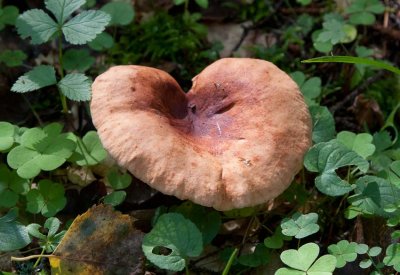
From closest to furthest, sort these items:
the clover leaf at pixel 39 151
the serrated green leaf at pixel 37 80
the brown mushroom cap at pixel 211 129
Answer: the brown mushroom cap at pixel 211 129 → the clover leaf at pixel 39 151 → the serrated green leaf at pixel 37 80

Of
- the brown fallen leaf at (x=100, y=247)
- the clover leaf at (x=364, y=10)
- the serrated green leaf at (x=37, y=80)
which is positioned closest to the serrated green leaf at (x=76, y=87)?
the serrated green leaf at (x=37, y=80)

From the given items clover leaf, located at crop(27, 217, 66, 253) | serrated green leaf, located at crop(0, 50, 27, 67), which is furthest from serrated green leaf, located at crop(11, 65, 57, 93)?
clover leaf, located at crop(27, 217, 66, 253)

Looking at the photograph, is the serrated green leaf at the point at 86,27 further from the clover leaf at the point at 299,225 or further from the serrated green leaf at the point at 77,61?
the clover leaf at the point at 299,225

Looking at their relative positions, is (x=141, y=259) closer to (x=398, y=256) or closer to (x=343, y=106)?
(x=398, y=256)

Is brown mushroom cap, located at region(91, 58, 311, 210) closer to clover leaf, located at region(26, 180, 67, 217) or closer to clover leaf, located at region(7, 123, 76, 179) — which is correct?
clover leaf, located at region(7, 123, 76, 179)

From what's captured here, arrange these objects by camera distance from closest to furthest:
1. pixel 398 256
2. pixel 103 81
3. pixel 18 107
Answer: pixel 398 256
pixel 103 81
pixel 18 107

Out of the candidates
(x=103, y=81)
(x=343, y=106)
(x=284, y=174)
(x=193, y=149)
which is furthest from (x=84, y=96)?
(x=343, y=106)
